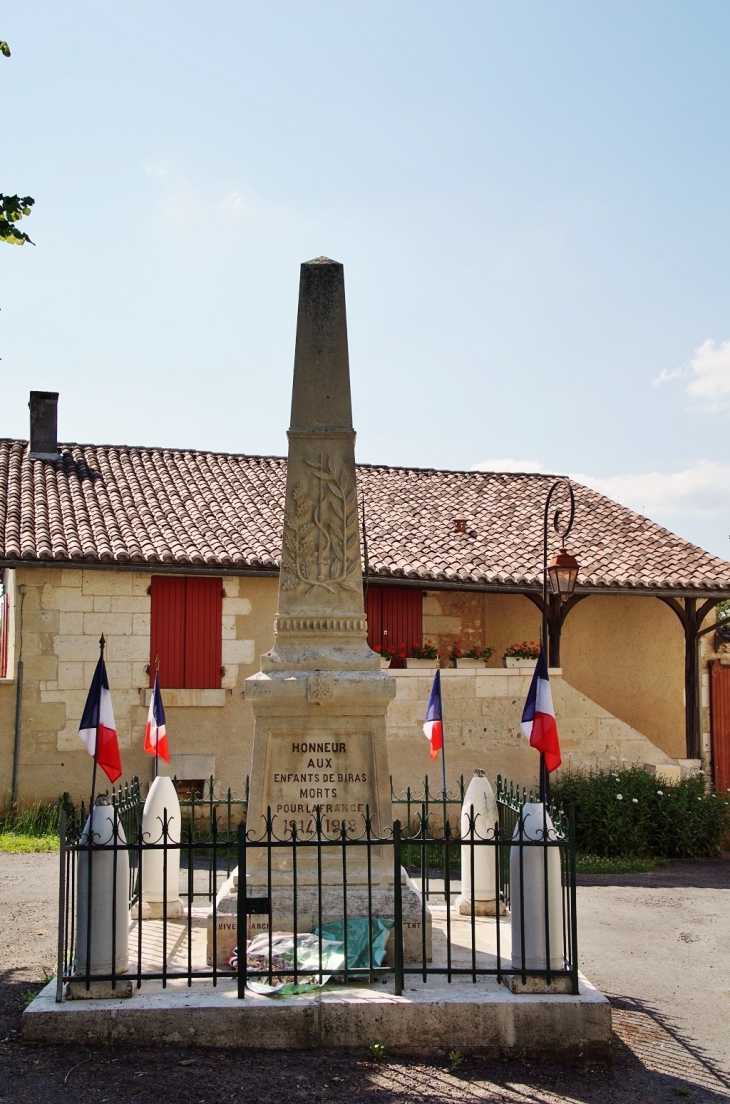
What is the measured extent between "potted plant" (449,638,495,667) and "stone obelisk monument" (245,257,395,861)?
842 centimetres

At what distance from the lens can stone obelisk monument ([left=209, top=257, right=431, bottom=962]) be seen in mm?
5945

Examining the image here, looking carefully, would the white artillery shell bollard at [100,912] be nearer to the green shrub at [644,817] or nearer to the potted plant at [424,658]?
the green shrub at [644,817]

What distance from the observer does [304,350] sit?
654 cm

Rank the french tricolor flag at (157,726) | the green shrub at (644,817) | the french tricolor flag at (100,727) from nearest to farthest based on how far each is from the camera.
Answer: the french tricolor flag at (100,727), the french tricolor flag at (157,726), the green shrub at (644,817)

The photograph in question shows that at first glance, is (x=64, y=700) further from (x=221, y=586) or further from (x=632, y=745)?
(x=632, y=745)

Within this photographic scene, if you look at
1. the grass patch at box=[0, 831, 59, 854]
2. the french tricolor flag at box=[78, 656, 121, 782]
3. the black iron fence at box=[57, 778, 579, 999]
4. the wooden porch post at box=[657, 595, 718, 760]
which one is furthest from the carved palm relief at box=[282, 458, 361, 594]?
the wooden porch post at box=[657, 595, 718, 760]

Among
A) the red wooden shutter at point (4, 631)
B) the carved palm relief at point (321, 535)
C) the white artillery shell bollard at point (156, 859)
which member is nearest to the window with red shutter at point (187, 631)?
the red wooden shutter at point (4, 631)

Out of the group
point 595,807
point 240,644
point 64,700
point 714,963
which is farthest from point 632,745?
point 64,700

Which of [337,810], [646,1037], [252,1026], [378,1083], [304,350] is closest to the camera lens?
[378,1083]

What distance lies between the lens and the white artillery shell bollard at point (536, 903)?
17.3 ft

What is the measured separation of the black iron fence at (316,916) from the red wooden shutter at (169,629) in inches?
281

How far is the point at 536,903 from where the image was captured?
209 inches

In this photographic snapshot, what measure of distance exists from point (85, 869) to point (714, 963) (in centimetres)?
483

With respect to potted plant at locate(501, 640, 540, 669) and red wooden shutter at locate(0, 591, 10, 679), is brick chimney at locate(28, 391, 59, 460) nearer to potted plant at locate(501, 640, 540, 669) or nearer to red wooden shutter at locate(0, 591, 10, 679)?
red wooden shutter at locate(0, 591, 10, 679)
